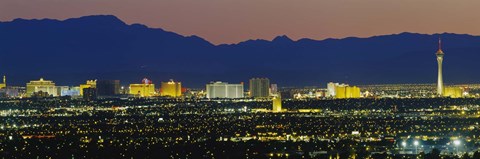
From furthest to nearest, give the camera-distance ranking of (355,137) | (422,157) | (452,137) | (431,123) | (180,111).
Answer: (180,111)
(431,123)
(355,137)
(452,137)
(422,157)

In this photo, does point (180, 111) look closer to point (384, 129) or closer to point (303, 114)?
point (303, 114)

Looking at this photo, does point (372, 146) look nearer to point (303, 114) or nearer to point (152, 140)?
point (152, 140)

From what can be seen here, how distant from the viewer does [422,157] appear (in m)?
76.9

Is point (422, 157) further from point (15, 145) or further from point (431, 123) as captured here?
point (431, 123)

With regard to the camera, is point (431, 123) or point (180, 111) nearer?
point (431, 123)

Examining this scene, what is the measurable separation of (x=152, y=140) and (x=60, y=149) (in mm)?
15663

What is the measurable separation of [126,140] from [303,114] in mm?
69050

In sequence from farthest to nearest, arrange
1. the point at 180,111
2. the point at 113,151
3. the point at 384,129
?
the point at 180,111 < the point at 384,129 < the point at 113,151

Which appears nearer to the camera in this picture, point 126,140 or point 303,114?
point 126,140

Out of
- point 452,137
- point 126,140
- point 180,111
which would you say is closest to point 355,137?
point 452,137

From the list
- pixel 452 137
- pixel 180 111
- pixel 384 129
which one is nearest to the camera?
pixel 452 137

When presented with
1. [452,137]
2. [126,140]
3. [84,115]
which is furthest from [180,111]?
[452,137]

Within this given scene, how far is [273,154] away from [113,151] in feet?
41.4

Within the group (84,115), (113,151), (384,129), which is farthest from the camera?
(84,115)
